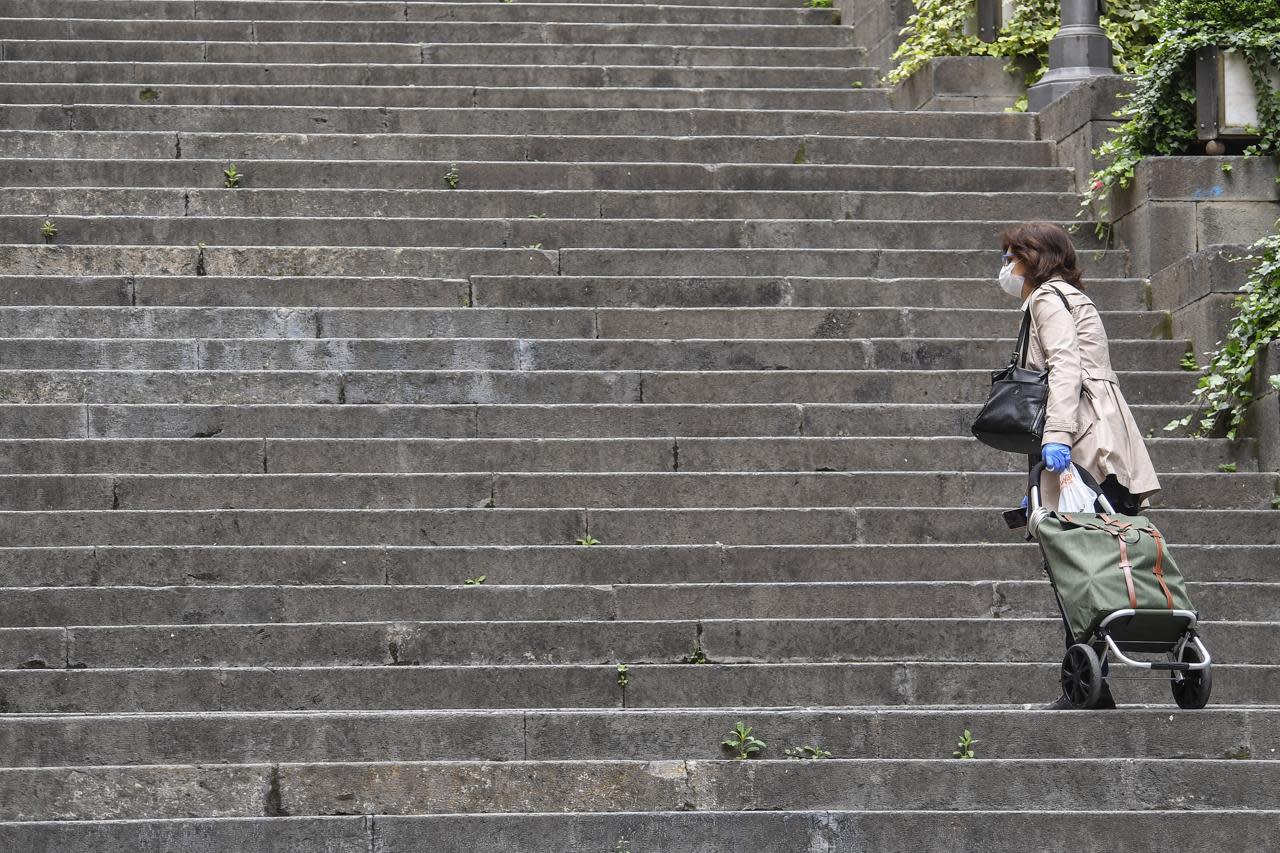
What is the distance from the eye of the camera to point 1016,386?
7.29m

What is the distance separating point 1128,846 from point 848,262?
4.97m

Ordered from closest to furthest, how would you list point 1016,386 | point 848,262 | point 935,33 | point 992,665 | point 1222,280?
1. point 1016,386
2. point 992,665
3. point 1222,280
4. point 848,262
5. point 935,33

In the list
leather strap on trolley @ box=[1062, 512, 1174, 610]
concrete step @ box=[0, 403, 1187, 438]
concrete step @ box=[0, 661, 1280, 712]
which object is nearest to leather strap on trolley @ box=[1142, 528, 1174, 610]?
leather strap on trolley @ box=[1062, 512, 1174, 610]

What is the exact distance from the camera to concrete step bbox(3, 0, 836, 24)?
14.1 metres

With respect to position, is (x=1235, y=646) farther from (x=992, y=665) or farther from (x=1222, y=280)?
(x=1222, y=280)

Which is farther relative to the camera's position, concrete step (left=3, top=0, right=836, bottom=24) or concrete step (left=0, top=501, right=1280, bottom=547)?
concrete step (left=3, top=0, right=836, bottom=24)

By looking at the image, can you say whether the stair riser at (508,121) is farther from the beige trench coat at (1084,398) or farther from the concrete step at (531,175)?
the beige trench coat at (1084,398)

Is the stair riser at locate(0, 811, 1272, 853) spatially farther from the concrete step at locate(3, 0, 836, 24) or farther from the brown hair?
the concrete step at locate(3, 0, 836, 24)

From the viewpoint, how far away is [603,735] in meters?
7.32

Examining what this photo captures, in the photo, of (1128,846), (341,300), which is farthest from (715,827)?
(341,300)

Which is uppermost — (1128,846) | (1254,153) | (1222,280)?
(1254,153)

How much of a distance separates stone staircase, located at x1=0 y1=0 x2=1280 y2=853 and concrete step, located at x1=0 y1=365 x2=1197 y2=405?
0.02 metres

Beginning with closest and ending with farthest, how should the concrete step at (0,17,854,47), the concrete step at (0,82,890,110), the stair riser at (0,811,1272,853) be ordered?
the stair riser at (0,811,1272,853) < the concrete step at (0,82,890,110) < the concrete step at (0,17,854,47)

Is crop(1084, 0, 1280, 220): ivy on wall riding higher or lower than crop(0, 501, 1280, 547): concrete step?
higher
